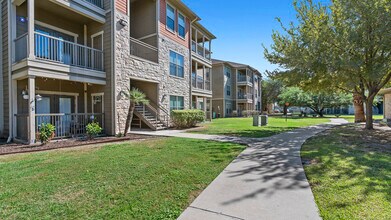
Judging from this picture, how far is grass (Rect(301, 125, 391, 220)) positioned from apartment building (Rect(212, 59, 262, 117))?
94.8ft

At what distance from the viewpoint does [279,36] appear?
14906 mm

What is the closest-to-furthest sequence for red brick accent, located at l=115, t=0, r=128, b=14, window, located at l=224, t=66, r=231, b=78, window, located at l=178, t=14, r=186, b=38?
red brick accent, located at l=115, t=0, r=128, b=14 < window, located at l=178, t=14, r=186, b=38 < window, located at l=224, t=66, r=231, b=78

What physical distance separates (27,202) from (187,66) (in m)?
16.5

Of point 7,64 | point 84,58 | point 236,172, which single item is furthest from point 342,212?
point 7,64

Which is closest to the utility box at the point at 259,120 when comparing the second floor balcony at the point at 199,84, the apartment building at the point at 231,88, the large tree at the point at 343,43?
the large tree at the point at 343,43

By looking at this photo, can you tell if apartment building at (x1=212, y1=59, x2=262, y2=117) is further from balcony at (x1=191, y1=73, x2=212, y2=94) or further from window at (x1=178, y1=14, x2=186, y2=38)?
window at (x1=178, y1=14, x2=186, y2=38)

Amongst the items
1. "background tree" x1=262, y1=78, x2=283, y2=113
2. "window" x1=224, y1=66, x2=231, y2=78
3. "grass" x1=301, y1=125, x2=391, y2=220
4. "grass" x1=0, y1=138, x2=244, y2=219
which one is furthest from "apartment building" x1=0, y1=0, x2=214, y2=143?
"background tree" x1=262, y1=78, x2=283, y2=113

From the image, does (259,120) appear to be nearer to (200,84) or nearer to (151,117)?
(200,84)

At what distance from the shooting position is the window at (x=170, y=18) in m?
16.0

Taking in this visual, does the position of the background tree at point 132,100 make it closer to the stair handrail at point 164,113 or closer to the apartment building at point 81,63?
the apartment building at point 81,63

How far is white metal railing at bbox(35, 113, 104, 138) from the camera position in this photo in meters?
9.93

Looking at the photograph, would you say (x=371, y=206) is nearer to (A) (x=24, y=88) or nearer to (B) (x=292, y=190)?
(B) (x=292, y=190)

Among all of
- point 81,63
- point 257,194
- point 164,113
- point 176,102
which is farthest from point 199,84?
point 257,194

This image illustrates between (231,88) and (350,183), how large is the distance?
117ft
